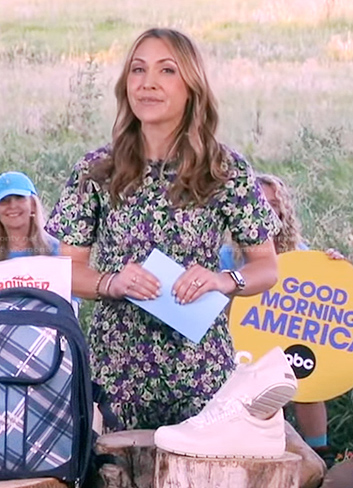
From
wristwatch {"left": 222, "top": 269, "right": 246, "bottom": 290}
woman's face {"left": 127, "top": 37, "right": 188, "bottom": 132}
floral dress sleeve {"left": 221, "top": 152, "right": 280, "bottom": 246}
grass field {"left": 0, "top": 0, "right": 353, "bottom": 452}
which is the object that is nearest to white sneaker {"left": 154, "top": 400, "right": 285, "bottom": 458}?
wristwatch {"left": 222, "top": 269, "right": 246, "bottom": 290}

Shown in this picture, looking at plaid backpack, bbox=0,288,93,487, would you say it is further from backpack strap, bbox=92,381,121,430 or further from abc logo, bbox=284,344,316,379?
abc logo, bbox=284,344,316,379

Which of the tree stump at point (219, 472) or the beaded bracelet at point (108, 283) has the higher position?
the beaded bracelet at point (108, 283)

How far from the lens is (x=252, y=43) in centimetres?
390

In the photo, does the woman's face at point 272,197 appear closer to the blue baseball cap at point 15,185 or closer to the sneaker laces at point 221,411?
the blue baseball cap at point 15,185

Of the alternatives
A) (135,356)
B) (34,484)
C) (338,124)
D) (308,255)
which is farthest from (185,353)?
(338,124)

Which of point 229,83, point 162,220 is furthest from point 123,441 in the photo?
point 229,83

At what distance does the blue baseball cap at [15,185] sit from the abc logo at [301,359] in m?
1.10

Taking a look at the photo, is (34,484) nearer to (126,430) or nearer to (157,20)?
(126,430)

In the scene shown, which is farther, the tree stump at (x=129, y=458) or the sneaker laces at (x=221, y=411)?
the tree stump at (x=129, y=458)

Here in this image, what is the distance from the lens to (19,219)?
3838 millimetres

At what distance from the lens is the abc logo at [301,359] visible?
3.79 m

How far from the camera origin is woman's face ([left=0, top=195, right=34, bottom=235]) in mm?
3834

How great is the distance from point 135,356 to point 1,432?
374 mm

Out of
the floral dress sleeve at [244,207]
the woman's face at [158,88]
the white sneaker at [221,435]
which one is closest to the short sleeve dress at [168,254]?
the floral dress sleeve at [244,207]
